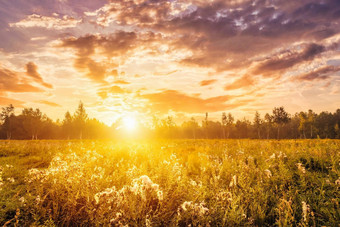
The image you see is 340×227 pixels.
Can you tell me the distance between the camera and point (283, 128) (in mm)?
→ 112250

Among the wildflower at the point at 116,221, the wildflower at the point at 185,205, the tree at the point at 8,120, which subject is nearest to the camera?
the wildflower at the point at 116,221

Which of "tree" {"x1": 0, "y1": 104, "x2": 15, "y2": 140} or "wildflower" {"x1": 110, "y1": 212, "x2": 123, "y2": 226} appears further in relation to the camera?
"tree" {"x1": 0, "y1": 104, "x2": 15, "y2": 140}

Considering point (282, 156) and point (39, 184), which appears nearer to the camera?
point (39, 184)

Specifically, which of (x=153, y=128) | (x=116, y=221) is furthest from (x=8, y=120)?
(x=116, y=221)

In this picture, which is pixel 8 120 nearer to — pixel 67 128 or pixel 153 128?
pixel 67 128

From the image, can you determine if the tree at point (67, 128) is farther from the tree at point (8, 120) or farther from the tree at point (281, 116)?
the tree at point (281, 116)

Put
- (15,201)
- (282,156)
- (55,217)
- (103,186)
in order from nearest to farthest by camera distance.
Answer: (55,217)
(15,201)
(103,186)
(282,156)

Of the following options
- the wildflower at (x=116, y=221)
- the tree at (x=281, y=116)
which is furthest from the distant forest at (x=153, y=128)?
the wildflower at (x=116, y=221)

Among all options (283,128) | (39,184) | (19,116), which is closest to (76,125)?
(19,116)

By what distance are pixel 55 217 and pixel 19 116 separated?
90.1 metres

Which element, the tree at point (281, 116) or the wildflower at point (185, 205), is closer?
the wildflower at point (185, 205)

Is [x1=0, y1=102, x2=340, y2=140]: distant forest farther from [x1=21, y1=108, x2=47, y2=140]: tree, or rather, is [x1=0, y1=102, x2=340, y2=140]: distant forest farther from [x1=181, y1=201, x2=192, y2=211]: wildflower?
[x1=181, y1=201, x2=192, y2=211]: wildflower

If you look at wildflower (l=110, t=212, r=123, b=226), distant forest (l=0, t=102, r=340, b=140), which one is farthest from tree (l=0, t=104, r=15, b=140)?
wildflower (l=110, t=212, r=123, b=226)

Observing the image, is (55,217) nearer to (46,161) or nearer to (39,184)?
(39,184)
